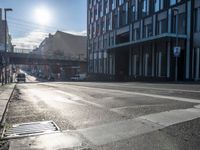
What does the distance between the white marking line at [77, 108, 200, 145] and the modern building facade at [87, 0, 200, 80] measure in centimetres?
2750

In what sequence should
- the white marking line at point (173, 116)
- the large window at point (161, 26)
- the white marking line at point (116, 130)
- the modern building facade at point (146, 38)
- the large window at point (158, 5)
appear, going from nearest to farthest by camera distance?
the white marking line at point (116, 130) < the white marking line at point (173, 116) < the modern building facade at point (146, 38) < the large window at point (161, 26) < the large window at point (158, 5)

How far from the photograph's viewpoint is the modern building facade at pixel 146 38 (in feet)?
117

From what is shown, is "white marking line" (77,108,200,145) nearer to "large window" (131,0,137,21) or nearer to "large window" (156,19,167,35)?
"large window" (156,19,167,35)

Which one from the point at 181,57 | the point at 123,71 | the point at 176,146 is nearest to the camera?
the point at 176,146

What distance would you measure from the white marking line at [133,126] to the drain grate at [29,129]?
Answer: 93cm

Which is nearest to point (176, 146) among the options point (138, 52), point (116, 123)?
point (116, 123)

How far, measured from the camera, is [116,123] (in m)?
7.65

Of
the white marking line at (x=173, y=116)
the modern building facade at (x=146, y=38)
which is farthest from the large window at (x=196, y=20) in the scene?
the white marking line at (x=173, y=116)

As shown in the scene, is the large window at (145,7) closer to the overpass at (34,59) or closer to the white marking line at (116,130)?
the white marking line at (116,130)

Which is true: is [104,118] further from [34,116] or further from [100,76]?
[100,76]

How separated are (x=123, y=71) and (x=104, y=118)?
49927 millimetres

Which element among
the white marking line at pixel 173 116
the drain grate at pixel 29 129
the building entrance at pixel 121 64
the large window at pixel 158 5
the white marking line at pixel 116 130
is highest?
the large window at pixel 158 5

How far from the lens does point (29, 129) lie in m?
7.40

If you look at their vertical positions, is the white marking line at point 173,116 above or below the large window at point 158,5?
below
